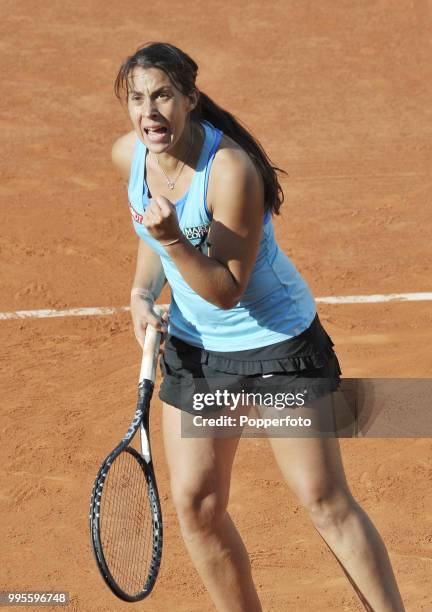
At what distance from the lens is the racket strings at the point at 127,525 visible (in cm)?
426

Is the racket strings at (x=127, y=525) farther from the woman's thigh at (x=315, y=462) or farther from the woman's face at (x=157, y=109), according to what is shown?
the woman's face at (x=157, y=109)

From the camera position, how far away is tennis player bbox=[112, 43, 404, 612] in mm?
3604

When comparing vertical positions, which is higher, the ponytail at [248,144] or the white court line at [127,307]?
the ponytail at [248,144]

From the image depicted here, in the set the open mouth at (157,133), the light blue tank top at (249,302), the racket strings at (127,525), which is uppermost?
the open mouth at (157,133)

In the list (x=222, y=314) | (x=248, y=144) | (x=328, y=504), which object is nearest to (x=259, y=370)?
(x=222, y=314)

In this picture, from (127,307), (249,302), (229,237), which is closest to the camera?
(229,237)

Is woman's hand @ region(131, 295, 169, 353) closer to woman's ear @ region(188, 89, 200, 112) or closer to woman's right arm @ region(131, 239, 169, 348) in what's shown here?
woman's right arm @ region(131, 239, 169, 348)

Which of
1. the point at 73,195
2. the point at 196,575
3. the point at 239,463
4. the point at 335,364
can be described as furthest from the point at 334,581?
the point at 73,195

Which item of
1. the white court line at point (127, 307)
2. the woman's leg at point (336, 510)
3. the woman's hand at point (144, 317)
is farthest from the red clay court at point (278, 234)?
the woman's hand at point (144, 317)

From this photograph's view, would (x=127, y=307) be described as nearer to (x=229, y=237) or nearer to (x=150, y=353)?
(x=150, y=353)

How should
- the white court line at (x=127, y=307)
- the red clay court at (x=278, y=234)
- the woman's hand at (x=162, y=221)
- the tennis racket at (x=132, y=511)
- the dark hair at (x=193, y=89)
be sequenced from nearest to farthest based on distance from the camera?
the woman's hand at (x=162, y=221) < the dark hair at (x=193, y=89) < the tennis racket at (x=132, y=511) < the red clay court at (x=278, y=234) < the white court line at (x=127, y=307)

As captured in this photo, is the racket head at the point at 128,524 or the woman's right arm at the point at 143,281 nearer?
the racket head at the point at 128,524

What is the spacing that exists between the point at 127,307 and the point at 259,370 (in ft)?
11.0

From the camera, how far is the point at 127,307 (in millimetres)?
7152
